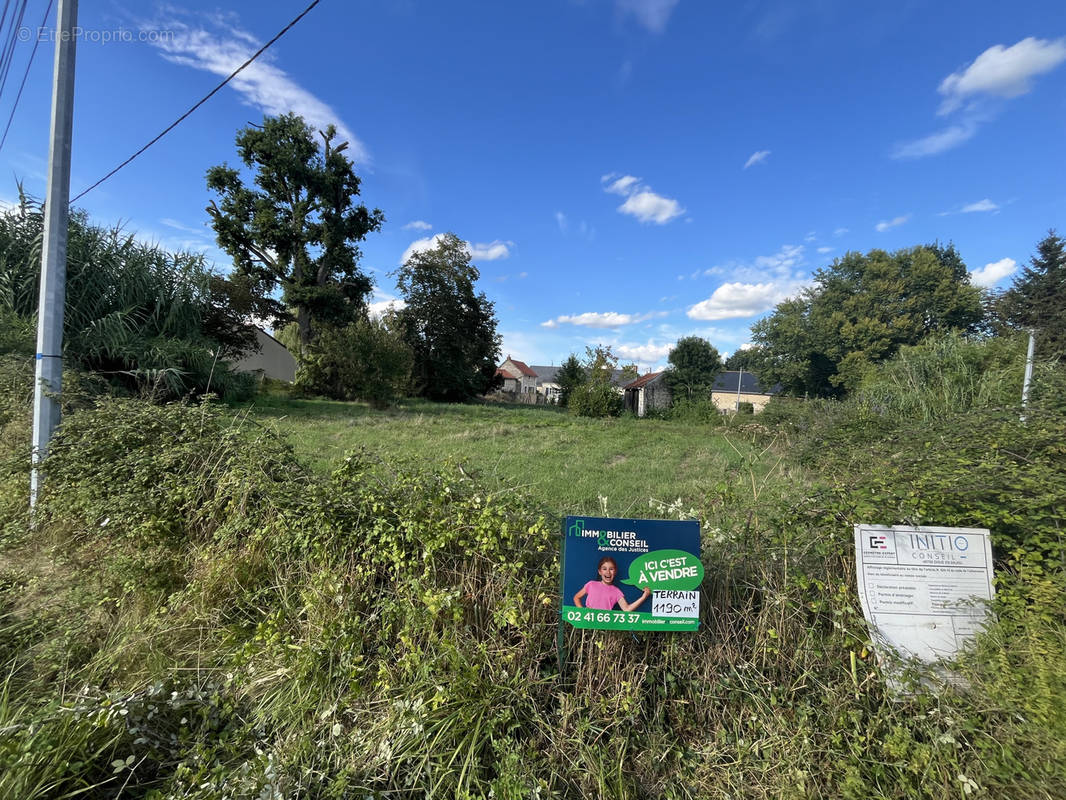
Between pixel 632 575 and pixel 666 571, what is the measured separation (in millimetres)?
156

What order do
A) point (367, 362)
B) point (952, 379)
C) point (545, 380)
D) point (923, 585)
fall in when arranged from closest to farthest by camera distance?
point (923, 585) → point (952, 379) → point (367, 362) → point (545, 380)

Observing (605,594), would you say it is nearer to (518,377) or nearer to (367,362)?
(367,362)

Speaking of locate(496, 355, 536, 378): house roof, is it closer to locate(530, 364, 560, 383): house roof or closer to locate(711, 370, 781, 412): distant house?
locate(530, 364, 560, 383): house roof

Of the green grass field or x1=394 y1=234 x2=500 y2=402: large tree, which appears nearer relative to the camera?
the green grass field

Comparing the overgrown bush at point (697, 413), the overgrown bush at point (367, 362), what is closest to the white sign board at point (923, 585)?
the overgrown bush at point (367, 362)

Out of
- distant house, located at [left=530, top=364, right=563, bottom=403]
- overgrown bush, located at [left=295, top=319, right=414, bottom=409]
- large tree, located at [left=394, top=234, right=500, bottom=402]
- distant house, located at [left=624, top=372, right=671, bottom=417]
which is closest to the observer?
overgrown bush, located at [left=295, top=319, right=414, bottom=409]

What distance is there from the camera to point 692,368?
35.3 metres

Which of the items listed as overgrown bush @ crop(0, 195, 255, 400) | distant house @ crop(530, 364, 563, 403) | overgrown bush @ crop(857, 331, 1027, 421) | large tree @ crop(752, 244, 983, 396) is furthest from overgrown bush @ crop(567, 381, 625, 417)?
distant house @ crop(530, 364, 563, 403)

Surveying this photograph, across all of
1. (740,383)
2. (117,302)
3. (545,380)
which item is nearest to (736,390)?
(740,383)

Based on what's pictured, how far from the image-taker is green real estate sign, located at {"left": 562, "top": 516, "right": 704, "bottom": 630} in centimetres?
194

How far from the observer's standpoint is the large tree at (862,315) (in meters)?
31.2

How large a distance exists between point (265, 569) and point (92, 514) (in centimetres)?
162

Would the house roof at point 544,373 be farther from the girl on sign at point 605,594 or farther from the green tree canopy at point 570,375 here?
the girl on sign at point 605,594

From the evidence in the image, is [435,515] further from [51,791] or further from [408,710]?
[51,791]
